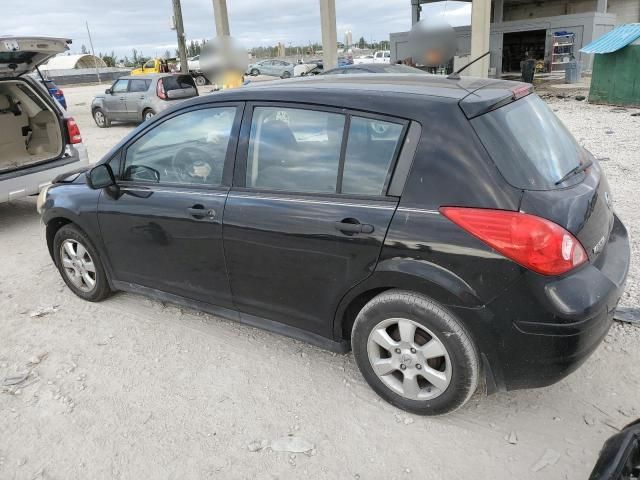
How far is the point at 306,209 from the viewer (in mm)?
2682

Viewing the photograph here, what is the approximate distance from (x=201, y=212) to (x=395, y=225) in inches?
49.8

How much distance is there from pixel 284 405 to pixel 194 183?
1470mm

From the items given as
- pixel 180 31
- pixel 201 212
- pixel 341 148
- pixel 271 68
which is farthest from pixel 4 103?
pixel 271 68

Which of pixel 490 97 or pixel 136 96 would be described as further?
pixel 136 96

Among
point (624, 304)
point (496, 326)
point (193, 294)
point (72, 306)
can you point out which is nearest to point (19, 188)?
point (72, 306)

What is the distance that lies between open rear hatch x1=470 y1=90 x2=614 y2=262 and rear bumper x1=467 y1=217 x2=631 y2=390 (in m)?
0.20

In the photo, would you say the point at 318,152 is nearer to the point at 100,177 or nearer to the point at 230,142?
the point at 230,142

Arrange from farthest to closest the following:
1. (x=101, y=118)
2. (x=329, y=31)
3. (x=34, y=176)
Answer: (x=329, y=31) → (x=101, y=118) → (x=34, y=176)

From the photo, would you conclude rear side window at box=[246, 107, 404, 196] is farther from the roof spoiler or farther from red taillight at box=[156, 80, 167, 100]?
red taillight at box=[156, 80, 167, 100]

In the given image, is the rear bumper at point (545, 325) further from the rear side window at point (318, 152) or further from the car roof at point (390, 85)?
the car roof at point (390, 85)

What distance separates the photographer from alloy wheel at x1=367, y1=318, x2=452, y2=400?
8.15 feet

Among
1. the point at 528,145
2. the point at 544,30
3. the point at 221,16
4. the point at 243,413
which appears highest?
the point at 221,16

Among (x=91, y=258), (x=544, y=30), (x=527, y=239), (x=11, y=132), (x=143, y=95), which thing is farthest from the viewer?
(x=544, y=30)

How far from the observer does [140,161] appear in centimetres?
349
